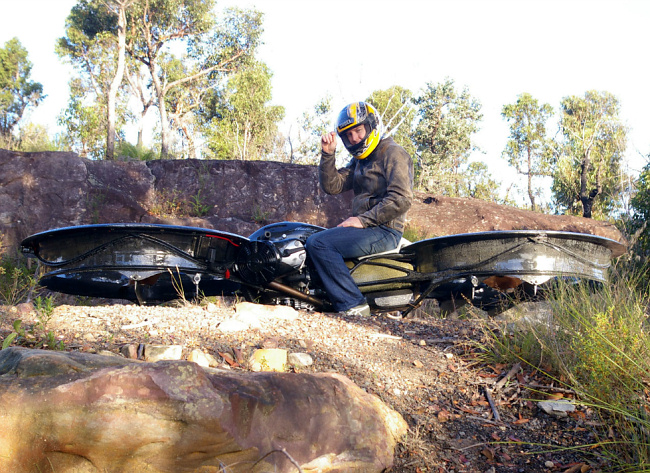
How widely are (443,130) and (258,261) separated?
767 inches

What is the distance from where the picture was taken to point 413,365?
3.49 m

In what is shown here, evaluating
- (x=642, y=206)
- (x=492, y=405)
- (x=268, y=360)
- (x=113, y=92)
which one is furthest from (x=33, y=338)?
(x=113, y=92)

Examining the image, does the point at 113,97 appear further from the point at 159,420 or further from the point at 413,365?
the point at 159,420

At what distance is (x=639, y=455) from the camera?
238cm

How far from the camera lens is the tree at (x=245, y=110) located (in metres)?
25.1

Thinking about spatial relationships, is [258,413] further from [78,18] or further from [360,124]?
[78,18]

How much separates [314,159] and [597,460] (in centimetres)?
2251

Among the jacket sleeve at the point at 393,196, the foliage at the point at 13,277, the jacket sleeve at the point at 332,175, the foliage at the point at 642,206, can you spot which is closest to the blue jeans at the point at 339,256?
the jacket sleeve at the point at 393,196

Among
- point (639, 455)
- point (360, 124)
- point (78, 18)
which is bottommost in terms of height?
point (639, 455)

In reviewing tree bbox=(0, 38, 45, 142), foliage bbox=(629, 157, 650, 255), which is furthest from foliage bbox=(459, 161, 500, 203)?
tree bbox=(0, 38, 45, 142)

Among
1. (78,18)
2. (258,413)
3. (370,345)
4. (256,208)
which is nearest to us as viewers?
(258,413)

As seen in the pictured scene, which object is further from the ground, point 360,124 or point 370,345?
point 360,124

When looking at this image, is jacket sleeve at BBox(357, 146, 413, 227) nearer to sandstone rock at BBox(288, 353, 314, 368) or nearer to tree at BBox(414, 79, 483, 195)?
sandstone rock at BBox(288, 353, 314, 368)

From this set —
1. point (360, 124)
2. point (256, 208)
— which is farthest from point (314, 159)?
point (360, 124)
